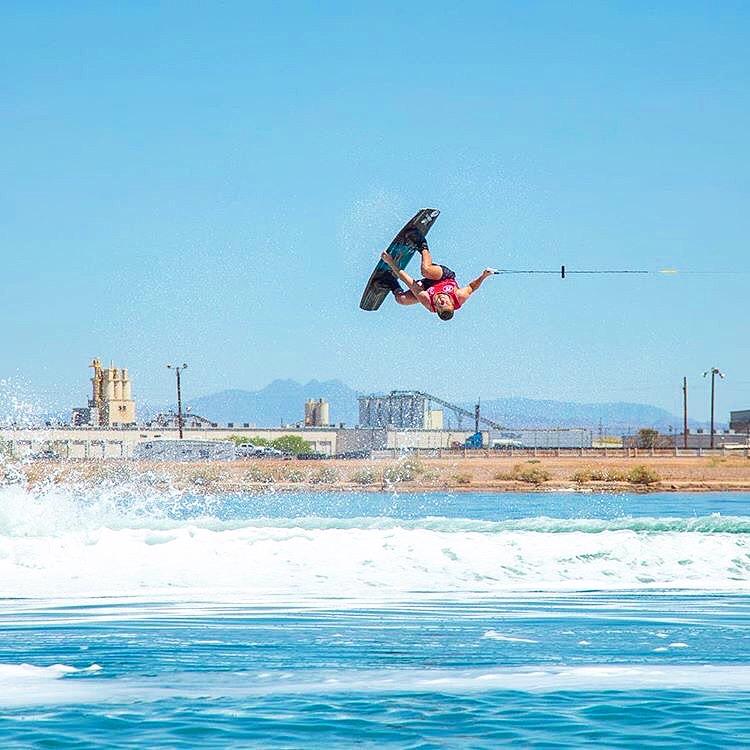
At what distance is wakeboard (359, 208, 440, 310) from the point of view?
567 inches

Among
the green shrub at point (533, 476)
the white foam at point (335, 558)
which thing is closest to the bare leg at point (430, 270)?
the white foam at point (335, 558)

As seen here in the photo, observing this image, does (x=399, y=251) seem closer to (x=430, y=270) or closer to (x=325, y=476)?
(x=430, y=270)

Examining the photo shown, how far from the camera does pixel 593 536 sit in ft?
57.0

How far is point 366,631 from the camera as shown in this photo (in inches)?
440

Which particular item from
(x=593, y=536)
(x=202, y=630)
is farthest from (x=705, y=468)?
(x=202, y=630)

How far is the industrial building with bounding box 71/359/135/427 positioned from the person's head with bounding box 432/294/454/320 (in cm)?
8562

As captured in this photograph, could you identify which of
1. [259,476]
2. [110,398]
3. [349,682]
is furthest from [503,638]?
[110,398]

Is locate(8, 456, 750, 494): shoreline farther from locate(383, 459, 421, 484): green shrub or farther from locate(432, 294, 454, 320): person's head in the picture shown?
locate(432, 294, 454, 320): person's head

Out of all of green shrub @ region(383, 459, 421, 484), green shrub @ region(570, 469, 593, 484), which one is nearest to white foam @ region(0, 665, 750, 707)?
green shrub @ region(383, 459, 421, 484)

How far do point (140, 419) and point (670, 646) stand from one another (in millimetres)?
97307

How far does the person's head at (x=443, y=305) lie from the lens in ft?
43.3

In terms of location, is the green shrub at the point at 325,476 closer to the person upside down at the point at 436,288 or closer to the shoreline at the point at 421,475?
the shoreline at the point at 421,475

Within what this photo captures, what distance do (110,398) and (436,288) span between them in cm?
8909

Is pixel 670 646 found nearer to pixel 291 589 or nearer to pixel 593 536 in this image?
pixel 291 589
